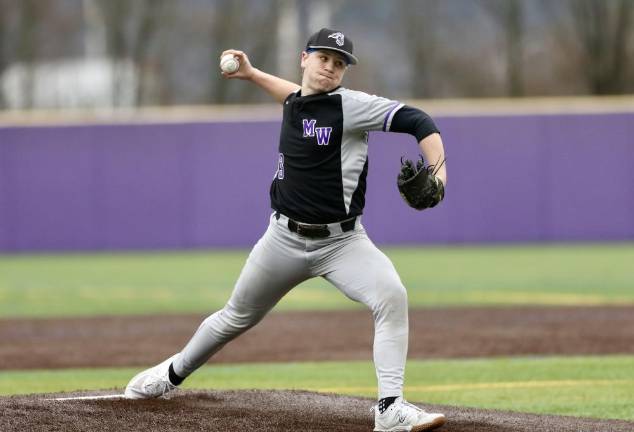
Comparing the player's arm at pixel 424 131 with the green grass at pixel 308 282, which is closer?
the player's arm at pixel 424 131

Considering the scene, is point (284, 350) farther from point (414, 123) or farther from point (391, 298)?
point (414, 123)

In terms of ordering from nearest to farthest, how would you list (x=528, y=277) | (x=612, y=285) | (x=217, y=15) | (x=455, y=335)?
(x=455, y=335) < (x=612, y=285) < (x=528, y=277) < (x=217, y=15)

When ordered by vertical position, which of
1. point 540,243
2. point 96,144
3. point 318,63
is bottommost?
point 540,243

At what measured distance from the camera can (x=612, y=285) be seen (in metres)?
13.9

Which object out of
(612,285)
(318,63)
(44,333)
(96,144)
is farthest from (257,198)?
(318,63)

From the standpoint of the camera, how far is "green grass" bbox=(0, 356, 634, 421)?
6.43 metres

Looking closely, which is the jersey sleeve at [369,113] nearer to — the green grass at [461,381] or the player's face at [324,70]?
the player's face at [324,70]

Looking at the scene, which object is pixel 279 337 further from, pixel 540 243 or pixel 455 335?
pixel 540 243

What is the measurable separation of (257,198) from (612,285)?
26.1ft

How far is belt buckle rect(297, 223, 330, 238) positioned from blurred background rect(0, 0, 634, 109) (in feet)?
77.1

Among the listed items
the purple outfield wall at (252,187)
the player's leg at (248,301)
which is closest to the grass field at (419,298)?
the purple outfield wall at (252,187)

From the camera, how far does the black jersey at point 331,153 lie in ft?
17.4

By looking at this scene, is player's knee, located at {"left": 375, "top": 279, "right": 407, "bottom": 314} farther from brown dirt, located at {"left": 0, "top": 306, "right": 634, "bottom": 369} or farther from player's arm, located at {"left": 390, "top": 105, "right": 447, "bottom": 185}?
brown dirt, located at {"left": 0, "top": 306, "right": 634, "bottom": 369}

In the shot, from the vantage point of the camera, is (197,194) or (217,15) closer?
(197,194)
